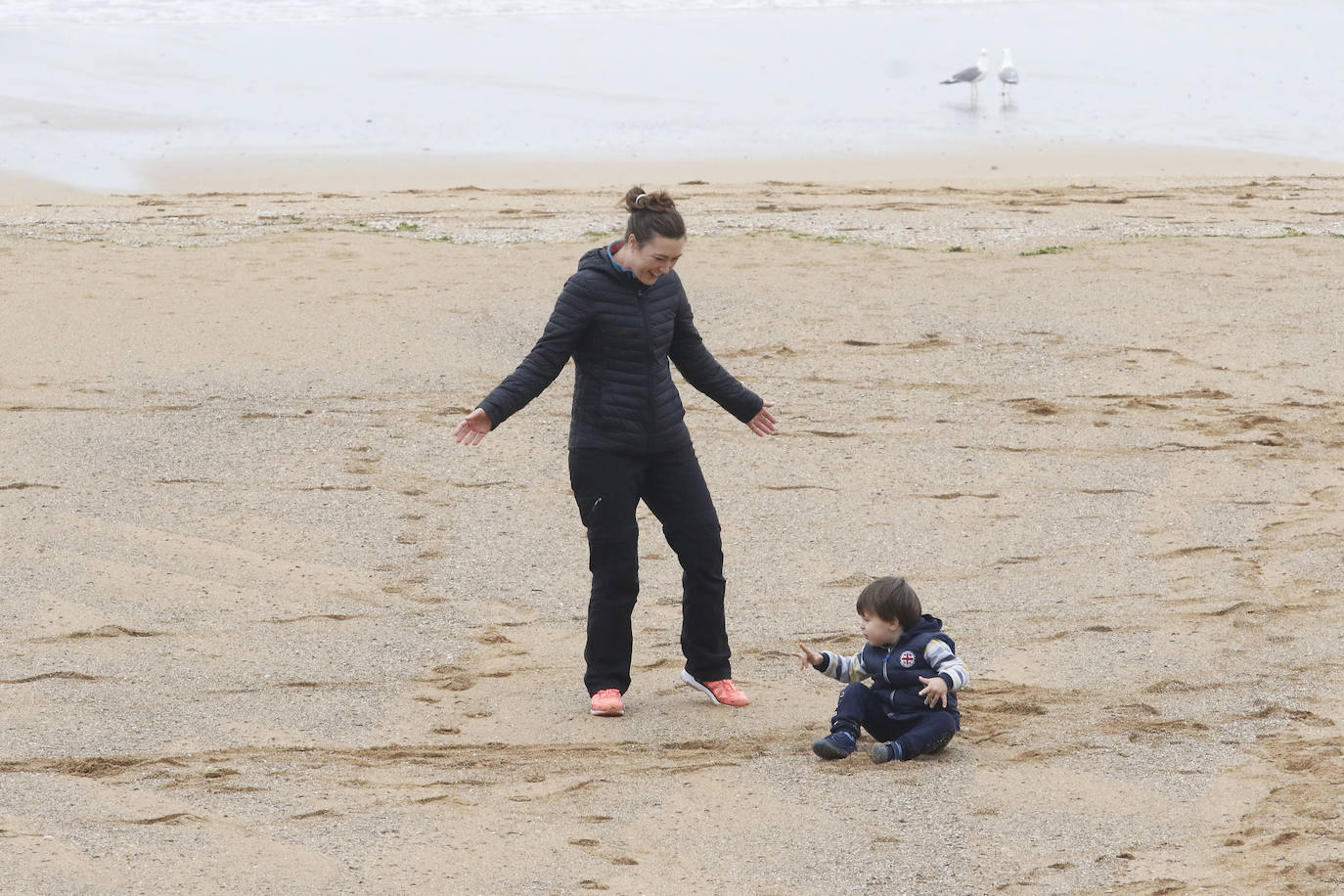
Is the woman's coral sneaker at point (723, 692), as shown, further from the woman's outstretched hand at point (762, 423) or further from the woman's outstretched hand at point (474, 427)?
the woman's outstretched hand at point (474, 427)

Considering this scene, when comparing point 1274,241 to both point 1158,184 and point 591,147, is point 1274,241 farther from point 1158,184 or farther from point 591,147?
point 591,147

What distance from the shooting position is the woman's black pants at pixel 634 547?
16.6 ft

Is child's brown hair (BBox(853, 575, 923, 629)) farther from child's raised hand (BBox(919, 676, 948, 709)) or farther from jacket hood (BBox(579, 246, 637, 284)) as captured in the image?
jacket hood (BBox(579, 246, 637, 284))

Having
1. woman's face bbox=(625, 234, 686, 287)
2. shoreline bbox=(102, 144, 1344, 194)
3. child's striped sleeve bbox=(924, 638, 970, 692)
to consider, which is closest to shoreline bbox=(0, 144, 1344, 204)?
shoreline bbox=(102, 144, 1344, 194)

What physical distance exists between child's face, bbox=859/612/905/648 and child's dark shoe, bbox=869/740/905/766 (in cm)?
33

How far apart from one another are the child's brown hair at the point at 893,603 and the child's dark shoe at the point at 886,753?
38cm

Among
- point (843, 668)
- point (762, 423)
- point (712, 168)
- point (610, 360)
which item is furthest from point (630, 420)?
point (712, 168)

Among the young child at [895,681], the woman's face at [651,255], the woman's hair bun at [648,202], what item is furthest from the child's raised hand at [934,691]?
the woman's hair bun at [648,202]

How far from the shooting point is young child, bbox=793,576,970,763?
15.7ft

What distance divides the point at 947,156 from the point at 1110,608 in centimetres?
1206

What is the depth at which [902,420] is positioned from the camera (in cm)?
853

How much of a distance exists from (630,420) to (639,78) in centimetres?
1746

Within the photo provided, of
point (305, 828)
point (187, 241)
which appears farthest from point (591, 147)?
point (305, 828)

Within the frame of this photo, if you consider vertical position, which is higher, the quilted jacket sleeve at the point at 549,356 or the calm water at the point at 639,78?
the calm water at the point at 639,78
